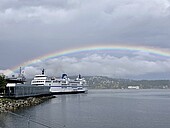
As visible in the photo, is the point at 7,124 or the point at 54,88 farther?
the point at 54,88

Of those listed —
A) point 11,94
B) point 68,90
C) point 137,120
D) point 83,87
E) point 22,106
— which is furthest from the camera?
point 83,87

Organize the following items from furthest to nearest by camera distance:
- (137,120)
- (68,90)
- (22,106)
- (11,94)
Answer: (68,90) < (11,94) < (22,106) < (137,120)

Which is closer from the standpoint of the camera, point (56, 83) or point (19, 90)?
point (19, 90)

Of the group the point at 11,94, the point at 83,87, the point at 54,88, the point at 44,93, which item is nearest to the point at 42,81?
the point at 54,88

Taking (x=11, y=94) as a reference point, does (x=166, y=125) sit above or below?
below

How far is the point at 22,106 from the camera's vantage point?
227ft

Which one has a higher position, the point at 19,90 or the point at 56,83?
the point at 56,83

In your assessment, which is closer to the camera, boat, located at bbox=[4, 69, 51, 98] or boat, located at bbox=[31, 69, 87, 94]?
boat, located at bbox=[4, 69, 51, 98]

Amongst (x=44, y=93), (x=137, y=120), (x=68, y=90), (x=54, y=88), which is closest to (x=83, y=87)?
(x=68, y=90)

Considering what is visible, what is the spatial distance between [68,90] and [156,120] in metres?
109

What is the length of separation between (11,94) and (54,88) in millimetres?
72430

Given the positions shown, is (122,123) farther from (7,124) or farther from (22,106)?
(22,106)

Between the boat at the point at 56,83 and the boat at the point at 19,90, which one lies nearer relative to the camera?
the boat at the point at 19,90

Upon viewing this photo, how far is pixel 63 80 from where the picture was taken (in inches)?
6014
